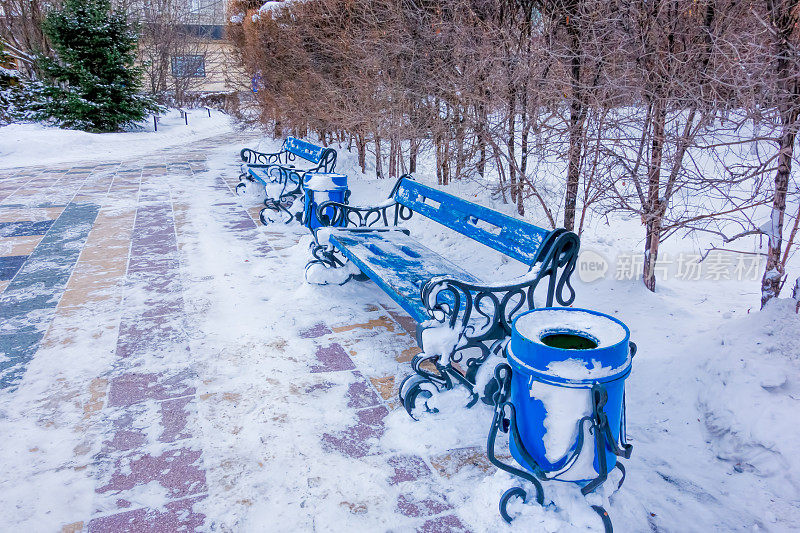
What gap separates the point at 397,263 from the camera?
4141mm

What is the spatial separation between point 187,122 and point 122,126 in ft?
14.2

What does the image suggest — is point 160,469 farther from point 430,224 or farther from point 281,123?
point 281,123

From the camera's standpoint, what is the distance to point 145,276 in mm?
5449

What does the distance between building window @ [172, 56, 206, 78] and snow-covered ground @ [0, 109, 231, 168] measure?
9.98m

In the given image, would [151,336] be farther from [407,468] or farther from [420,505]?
[420,505]

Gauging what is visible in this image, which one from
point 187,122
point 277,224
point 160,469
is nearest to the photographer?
point 160,469

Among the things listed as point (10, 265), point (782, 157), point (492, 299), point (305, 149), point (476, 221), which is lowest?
point (10, 265)

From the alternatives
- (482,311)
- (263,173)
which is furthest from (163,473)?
(263,173)

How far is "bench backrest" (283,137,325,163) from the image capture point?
8750mm

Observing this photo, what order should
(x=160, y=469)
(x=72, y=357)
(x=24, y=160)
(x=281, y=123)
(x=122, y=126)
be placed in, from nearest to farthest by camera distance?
(x=160, y=469) → (x=72, y=357) → (x=281, y=123) → (x=24, y=160) → (x=122, y=126)

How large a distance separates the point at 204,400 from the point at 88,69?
2093 cm

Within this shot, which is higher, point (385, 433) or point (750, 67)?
point (750, 67)

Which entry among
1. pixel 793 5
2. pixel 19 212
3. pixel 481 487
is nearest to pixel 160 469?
pixel 481 487

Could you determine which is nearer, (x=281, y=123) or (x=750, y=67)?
(x=750, y=67)
